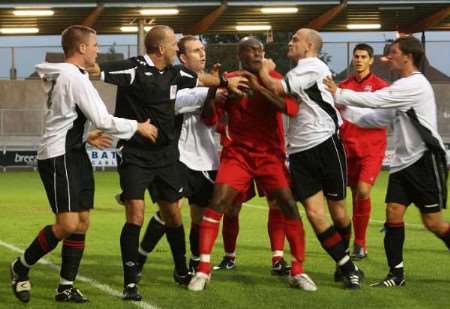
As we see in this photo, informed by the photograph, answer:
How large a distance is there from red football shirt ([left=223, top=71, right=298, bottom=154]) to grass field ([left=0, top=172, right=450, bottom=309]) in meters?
1.22

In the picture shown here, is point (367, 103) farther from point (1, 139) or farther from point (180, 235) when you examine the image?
point (1, 139)

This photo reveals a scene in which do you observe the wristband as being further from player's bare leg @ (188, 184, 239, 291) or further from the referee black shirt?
player's bare leg @ (188, 184, 239, 291)

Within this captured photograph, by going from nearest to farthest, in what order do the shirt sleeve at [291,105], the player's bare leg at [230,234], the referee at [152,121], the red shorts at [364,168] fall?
the referee at [152,121] < the shirt sleeve at [291,105] < the player's bare leg at [230,234] < the red shorts at [364,168]

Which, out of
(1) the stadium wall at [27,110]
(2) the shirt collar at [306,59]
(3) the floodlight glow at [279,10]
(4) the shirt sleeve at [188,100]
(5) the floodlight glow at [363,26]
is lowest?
(1) the stadium wall at [27,110]

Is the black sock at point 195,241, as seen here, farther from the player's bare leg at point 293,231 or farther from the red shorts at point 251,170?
the player's bare leg at point 293,231

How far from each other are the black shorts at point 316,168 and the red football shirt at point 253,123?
22cm

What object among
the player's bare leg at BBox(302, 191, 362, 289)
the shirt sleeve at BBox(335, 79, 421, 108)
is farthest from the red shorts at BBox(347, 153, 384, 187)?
the shirt sleeve at BBox(335, 79, 421, 108)

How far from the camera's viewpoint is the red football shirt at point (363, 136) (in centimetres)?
1118

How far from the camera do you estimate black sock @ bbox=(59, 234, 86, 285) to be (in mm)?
7840

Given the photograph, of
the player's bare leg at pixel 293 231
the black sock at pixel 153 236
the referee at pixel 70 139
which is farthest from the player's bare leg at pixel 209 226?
the referee at pixel 70 139

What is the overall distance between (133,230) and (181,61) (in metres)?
1.97

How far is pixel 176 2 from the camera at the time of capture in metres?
34.3

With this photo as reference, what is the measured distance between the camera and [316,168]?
859 cm

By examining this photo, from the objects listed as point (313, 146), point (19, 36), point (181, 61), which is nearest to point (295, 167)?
point (313, 146)
